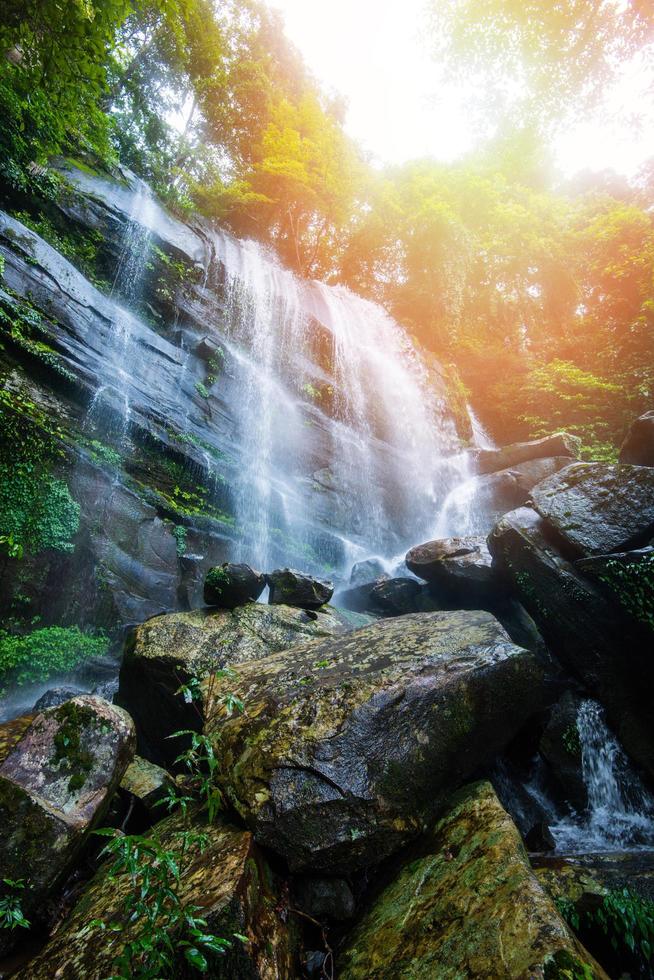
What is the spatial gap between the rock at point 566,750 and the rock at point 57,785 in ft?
14.1

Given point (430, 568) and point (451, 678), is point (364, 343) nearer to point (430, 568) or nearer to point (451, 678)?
point (430, 568)

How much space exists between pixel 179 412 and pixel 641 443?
10.4 metres

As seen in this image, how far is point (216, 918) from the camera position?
1.99 meters

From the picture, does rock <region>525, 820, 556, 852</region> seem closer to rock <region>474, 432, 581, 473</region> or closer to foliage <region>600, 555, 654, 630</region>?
foliage <region>600, 555, 654, 630</region>

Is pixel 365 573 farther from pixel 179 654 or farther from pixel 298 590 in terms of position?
pixel 179 654

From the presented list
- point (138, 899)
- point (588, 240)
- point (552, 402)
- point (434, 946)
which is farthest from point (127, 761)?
point (588, 240)

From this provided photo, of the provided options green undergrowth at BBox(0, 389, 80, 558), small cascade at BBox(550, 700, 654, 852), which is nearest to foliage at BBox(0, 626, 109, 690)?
green undergrowth at BBox(0, 389, 80, 558)

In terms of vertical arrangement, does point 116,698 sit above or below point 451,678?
below

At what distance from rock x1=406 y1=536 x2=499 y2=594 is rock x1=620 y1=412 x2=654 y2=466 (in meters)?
2.85

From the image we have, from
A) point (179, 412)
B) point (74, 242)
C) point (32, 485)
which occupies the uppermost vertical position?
point (74, 242)

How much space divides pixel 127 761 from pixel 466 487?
13.5 metres

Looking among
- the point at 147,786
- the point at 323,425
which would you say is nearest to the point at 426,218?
the point at 323,425

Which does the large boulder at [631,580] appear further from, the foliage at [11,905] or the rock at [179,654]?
the foliage at [11,905]

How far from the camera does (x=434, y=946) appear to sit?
6.52ft
